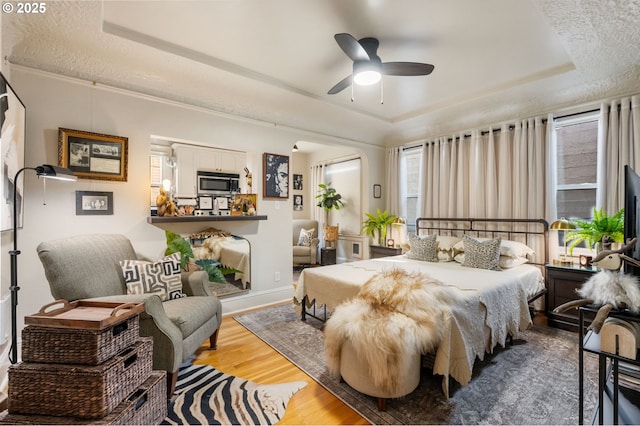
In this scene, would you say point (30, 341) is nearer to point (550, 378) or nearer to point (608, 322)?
point (608, 322)

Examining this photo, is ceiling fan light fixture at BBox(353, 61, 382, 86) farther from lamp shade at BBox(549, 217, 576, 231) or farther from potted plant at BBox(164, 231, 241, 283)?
lamp shade at BBox(549, 217, 576, 231)

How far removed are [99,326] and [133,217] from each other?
6.38 feet

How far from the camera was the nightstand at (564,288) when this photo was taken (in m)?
2.88

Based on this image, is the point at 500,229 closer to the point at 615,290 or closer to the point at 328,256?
the point at 615,290

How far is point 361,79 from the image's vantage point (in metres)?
2.34

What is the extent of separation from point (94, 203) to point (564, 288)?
4.91 metres

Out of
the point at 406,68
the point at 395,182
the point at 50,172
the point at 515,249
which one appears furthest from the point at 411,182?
the point at 50,172

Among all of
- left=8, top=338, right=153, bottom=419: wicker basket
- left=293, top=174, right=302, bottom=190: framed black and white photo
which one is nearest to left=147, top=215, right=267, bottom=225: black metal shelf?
left=8, top=338, right=153, bottom=419: wicker basket

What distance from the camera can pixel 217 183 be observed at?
5.06 metres

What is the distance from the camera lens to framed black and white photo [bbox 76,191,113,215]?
267 centimetres

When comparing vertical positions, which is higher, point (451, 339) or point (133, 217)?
point (133, 217)

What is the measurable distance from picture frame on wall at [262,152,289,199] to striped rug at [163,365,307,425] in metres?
2.37

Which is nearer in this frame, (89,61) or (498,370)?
(498,370)

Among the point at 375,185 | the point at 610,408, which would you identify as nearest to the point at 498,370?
the point at 610,408
